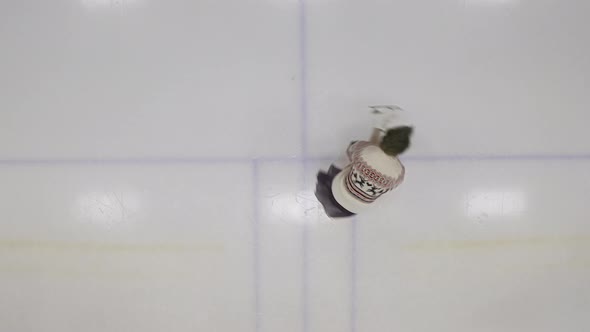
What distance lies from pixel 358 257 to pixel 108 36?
99 cm

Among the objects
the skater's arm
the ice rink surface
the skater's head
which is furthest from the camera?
the ice rink surface

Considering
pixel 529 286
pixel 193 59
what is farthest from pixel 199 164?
pixel 529 286

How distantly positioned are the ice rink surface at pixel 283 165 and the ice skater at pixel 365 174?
8cm

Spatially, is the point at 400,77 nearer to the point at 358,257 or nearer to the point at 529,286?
the point at 358,257

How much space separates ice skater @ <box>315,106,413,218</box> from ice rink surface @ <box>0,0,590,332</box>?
3.2 inches

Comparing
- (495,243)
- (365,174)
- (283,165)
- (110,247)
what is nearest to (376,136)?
(365,174)

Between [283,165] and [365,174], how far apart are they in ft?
1.08

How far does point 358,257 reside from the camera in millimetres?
1416

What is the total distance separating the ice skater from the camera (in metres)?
1.11

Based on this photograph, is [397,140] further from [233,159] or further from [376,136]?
[233,159]

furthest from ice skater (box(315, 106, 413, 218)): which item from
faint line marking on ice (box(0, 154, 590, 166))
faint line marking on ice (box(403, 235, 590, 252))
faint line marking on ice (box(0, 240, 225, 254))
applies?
faint line marking on ice (box(0, 240, 225, 254))

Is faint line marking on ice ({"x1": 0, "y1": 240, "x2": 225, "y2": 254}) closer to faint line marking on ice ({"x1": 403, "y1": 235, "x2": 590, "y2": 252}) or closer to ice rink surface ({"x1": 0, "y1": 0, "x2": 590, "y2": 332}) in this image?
ice rink surface ({"x1": 0, "y1": 0, "x2": 590, "y2": 332})

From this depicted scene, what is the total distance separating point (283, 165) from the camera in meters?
1.40

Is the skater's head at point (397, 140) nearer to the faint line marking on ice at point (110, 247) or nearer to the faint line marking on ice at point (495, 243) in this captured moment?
the faint line marking on ice at point (495, 243)
